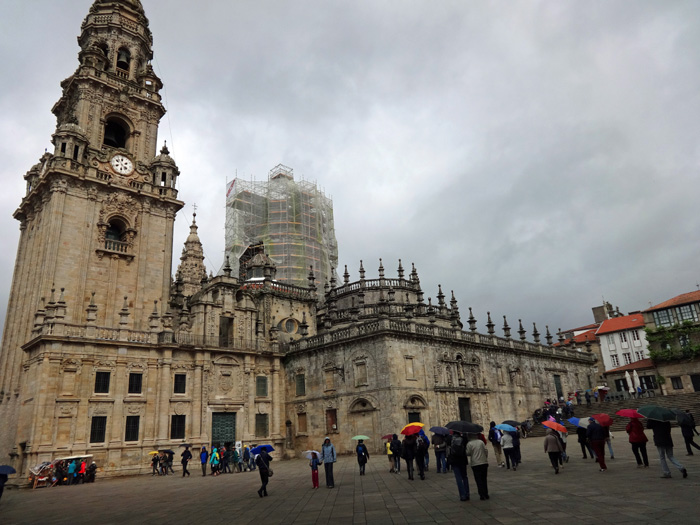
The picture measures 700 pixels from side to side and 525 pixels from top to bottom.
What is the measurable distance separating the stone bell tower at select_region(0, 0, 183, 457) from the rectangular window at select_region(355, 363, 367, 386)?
50.6 feet

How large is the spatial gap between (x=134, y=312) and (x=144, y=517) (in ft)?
79.8

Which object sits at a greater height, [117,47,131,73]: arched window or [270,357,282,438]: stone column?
[117,47,131,73]: arched window

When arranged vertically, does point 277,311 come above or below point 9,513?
above

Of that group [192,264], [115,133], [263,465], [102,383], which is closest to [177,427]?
[102,383]

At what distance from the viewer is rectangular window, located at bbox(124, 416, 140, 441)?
96.8 feet

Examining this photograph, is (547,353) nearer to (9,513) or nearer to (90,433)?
(90,433)

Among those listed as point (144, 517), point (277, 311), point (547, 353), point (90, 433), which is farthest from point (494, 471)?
point (547, 353)

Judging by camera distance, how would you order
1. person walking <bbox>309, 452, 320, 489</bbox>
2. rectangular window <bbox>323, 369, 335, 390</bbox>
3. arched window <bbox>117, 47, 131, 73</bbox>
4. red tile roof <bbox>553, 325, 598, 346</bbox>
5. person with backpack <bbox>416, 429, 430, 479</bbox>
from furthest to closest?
red tile roof <bbox>553, 325, 598, 346</bbox>, arched window <bbox>117, 47, 131, 73</bbox>, rectangular window <bbox>323, 369, 335, 390</bbox>, person with backpack <bbox>416, 429, 430, 479</bbox>, person walking <bbox>309, 452, 320, 489</bbox>

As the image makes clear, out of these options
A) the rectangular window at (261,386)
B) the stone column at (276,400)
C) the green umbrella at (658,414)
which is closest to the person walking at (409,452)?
the green umbrella at (658,414)

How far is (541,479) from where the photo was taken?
46.6 feet

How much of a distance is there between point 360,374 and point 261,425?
30.1 ft

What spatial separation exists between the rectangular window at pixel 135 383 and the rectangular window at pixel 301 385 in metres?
11.3

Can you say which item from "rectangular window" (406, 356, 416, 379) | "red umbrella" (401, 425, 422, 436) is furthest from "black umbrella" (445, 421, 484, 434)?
"rectangular window" (406, 356, 416, 379)

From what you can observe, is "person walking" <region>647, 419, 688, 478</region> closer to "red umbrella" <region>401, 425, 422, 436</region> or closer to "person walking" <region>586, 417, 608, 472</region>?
"person walking" <region>586, 417, 608, 472</region>
